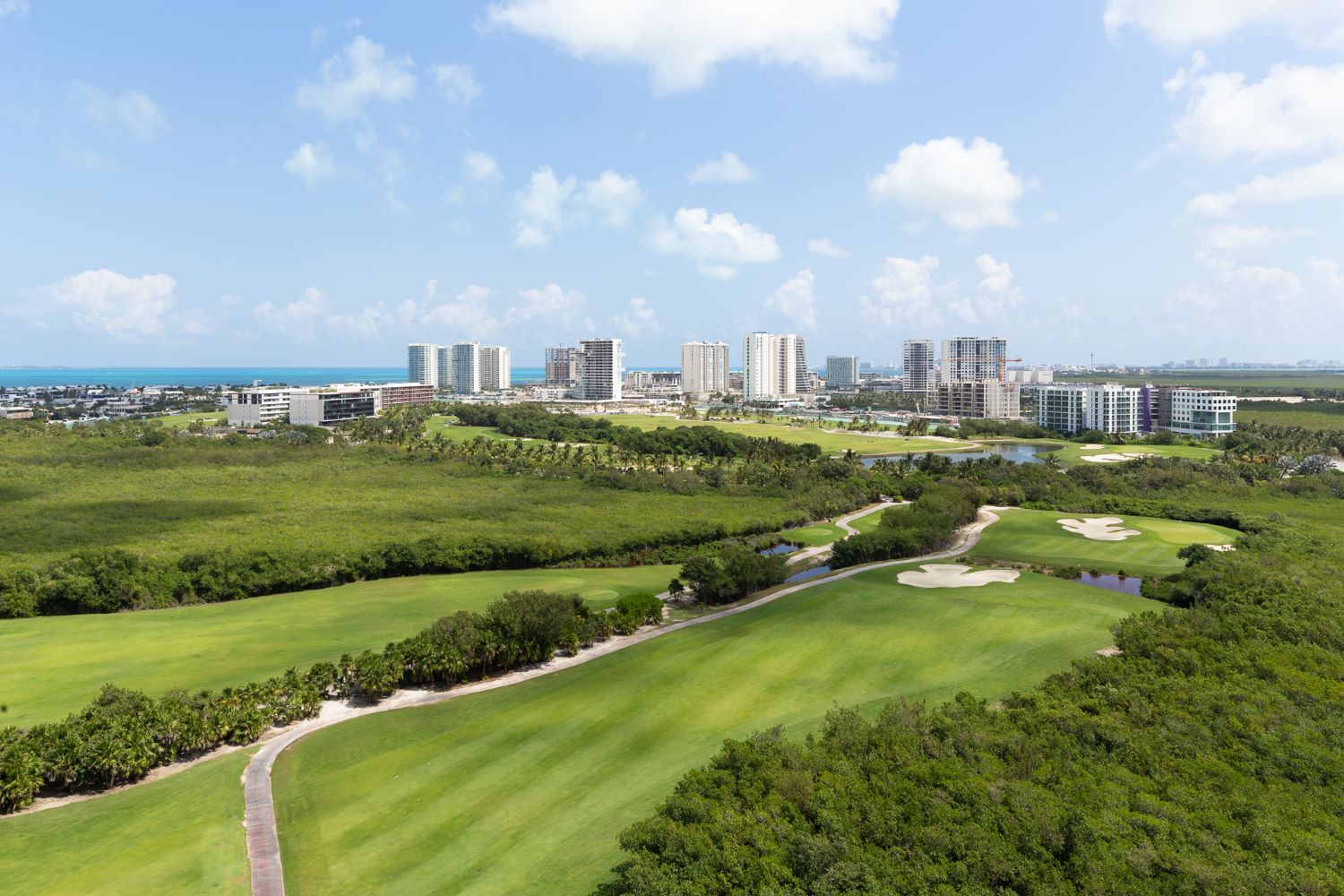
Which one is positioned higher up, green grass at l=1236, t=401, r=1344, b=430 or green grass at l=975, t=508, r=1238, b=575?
green grass at l=1236, t=401, r=1344, b=430

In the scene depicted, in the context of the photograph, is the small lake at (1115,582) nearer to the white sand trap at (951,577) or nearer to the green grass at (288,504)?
the white sand trap at (951,577)

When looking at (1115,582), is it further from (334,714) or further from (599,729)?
(334,714)

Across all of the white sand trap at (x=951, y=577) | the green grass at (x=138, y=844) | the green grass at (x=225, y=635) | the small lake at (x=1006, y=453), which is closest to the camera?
the green grass at (x=138, y=844)

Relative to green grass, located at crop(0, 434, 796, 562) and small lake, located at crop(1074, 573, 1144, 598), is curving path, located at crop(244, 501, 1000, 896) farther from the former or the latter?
green grass, located at crop(0, 434, 796, 562)

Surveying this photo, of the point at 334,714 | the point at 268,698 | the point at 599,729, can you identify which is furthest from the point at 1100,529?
the point at 268,698

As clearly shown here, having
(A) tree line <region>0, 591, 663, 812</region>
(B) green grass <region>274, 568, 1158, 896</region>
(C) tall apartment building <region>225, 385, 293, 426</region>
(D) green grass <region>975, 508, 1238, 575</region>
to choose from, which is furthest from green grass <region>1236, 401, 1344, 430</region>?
(C) tall apartment building <region>225, 385, 293, 426</region>

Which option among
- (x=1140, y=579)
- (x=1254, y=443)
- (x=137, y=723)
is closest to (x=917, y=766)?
(x=137, y=723)

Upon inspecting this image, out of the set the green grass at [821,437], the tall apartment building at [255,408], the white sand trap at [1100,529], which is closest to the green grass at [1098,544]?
the white sand trap at [1100,529]
